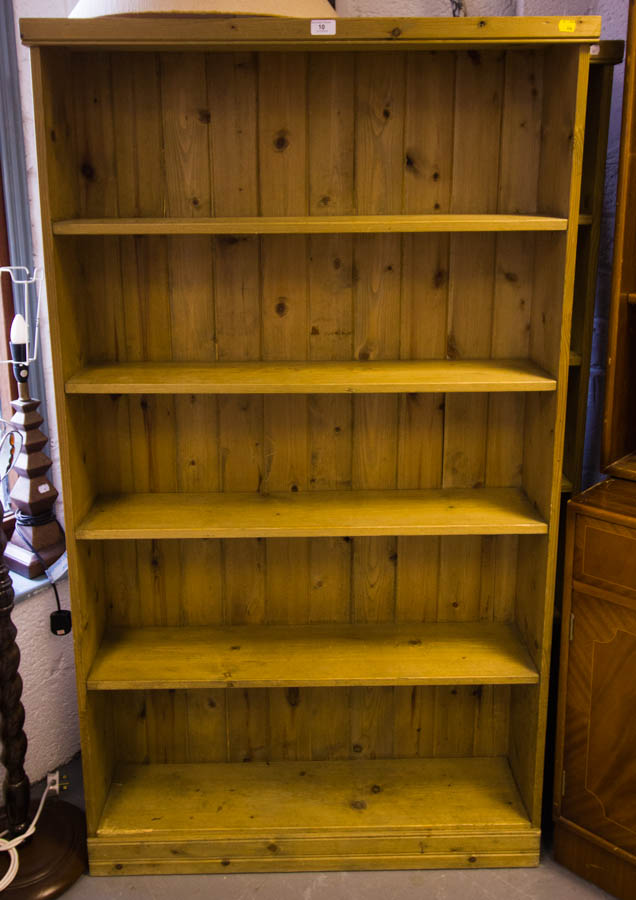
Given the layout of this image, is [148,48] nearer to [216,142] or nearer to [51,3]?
[216,142]

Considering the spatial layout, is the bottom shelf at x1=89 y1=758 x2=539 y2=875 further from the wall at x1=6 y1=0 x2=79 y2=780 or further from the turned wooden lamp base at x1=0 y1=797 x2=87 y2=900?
the wall at x1=6 y1=0 x2=79 y2=780

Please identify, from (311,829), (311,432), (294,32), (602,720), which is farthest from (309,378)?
(311,829)

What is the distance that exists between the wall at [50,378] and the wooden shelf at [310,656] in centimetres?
23

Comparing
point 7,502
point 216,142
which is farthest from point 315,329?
point 7,502

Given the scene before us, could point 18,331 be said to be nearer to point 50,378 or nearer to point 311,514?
point 50,378

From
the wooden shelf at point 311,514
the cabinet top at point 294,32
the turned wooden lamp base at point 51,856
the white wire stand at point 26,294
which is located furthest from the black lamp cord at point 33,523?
the cabinet top at point 294,32

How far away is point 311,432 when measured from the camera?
7.95 feet

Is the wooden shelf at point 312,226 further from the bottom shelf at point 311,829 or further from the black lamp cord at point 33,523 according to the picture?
the bottom shelf at point 311,829

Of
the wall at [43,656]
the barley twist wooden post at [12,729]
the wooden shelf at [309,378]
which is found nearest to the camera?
the wooden shelf at [309,378]

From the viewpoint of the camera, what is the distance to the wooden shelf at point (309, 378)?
210cm

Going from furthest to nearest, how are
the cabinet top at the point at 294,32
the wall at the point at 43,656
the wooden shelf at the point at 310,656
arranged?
1. the wall at the point at 43,656
2. the wooden shelf at the point at 310,656
3. the cabinet top at the point at 294,32

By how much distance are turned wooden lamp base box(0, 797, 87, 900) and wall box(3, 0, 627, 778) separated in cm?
23

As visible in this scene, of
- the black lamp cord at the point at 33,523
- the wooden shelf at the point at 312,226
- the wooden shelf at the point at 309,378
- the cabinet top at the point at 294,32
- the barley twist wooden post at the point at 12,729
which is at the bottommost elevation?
the barley twist wooden post at the point at 12,729

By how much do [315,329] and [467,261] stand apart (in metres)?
0.43
